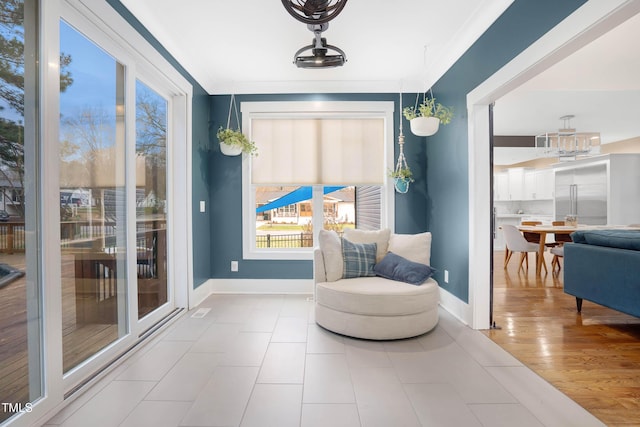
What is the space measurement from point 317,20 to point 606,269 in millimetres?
3312

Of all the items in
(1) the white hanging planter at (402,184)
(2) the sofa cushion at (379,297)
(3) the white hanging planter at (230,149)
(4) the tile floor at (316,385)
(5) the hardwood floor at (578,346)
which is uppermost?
(3) the white hanging planter at (230,149)

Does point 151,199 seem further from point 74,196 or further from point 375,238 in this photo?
point 375,238

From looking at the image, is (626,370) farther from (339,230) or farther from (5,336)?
(5,336)

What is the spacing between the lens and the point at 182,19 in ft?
9.23

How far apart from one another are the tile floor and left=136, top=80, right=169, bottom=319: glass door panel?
1.59 ft

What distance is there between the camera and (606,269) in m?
3.01

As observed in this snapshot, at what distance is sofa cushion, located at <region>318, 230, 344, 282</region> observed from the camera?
10.4 ft

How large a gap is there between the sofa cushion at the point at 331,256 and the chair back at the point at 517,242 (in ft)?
12.9

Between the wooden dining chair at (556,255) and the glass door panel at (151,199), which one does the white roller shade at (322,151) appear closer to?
the glass door panel at (151,199)

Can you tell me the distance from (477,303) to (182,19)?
3650 mm

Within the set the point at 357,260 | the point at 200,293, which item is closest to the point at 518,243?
the point at 357,260

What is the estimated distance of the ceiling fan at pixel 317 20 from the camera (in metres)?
1.87

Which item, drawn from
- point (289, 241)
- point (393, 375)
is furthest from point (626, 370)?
point (289, 241)

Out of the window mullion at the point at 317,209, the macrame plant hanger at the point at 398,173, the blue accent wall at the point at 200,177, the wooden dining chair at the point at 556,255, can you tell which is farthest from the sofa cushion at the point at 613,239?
the blue accent wall at the point at 200,177
